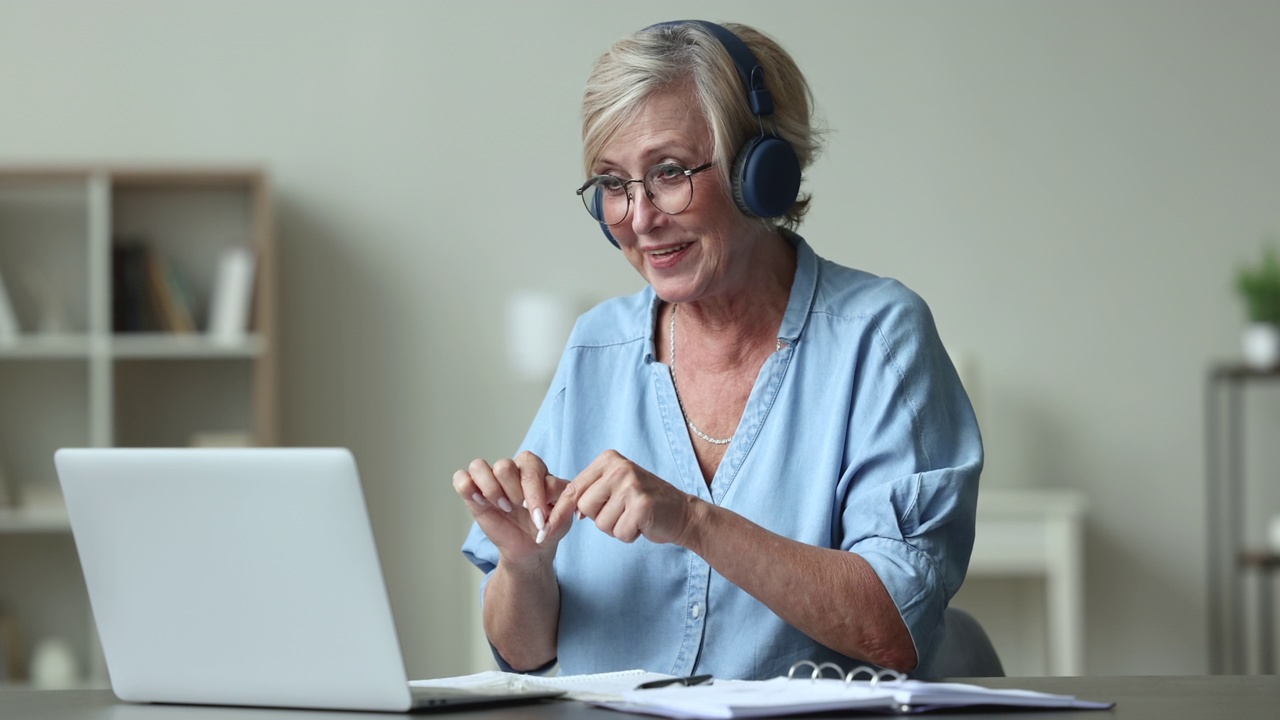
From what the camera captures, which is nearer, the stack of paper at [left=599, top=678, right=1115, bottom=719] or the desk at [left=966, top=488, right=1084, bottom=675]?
the stack of paper at [left=599, top=678, right=1115, bottom=719]

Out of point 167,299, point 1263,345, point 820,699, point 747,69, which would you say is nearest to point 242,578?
point 820,699

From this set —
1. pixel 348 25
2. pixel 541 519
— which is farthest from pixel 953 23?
pixel 541 519

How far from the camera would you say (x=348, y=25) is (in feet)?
13.5

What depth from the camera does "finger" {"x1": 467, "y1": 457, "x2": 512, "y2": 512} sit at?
126cm

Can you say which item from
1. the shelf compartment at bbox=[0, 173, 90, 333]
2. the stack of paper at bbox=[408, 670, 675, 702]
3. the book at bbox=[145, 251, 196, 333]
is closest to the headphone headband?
the stack of paper at bbox=[408, 670, 675, 702]

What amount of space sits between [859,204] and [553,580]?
283 cm

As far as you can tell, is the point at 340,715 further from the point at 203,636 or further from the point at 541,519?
the point at 541,519

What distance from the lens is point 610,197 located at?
5.10 ft

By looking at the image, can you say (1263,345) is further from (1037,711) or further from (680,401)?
(1037,711)

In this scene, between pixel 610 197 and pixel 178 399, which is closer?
pixel 610 197

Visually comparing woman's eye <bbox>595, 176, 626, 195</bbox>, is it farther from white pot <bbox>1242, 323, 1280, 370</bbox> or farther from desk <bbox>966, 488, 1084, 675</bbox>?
white pot <bbox>1242, 323, 1280, 370</bbox>

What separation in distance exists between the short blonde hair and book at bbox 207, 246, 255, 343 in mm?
2442

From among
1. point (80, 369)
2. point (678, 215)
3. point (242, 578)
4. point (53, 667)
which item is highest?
point (678, 215)

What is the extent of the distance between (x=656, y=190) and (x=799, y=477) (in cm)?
36
